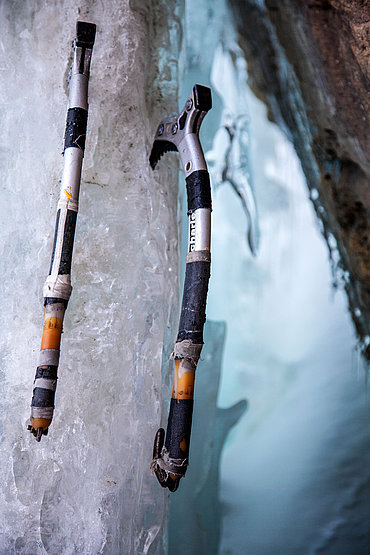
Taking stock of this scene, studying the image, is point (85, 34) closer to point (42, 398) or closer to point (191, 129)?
point (191, 129)

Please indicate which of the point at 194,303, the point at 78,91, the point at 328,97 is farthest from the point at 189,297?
the point at 328,97

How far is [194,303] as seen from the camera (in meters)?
0.80

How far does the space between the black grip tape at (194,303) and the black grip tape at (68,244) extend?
7.0 inches

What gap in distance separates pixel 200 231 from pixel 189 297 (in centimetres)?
10

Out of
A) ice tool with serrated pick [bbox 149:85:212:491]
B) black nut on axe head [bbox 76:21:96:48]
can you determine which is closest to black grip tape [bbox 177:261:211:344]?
ice tool with serrated pick [bbox 149:85:212:491]

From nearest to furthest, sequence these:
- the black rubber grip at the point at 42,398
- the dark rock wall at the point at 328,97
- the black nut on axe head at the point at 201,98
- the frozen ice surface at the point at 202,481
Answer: the black rubber grip at the point at 42,398 < the black nut on axe head at the point at 201,98 < the dark rock wall at the point at 328,97 < the frozen ice surface at the point at 202,481

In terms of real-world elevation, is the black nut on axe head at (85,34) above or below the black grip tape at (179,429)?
above

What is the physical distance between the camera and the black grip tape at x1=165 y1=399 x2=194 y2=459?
2.49 feet

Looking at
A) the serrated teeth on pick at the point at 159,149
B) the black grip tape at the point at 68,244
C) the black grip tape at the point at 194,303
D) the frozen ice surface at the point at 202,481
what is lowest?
the frozen ice surface at the point at 202,481

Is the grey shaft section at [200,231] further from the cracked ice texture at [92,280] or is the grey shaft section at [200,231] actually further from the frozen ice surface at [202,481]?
the frozen ice surface at [202,481]

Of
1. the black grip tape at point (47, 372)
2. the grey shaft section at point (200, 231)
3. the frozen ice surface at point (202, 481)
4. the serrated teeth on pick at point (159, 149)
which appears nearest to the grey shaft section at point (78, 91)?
the serrated teeth on pick at point (159, 149)

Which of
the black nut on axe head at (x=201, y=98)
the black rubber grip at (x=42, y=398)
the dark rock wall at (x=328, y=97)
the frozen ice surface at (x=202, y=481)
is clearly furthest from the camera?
the frozen ice surface at (x=202, y=481)

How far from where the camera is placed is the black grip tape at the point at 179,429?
758 millimetres

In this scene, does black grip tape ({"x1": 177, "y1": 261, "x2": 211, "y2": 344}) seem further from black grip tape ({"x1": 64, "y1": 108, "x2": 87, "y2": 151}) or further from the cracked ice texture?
black grip tape ({"x1": 64, "y1": 108, "x2": 87, "y2": 151})
